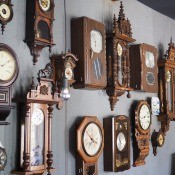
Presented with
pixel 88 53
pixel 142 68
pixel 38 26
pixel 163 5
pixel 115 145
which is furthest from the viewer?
pixel 163 5

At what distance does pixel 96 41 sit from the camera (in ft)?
8.38

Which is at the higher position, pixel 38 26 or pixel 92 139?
pixel 38 26

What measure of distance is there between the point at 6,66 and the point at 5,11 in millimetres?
308

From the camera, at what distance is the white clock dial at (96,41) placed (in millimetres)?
2521

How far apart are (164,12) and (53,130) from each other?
2.08m

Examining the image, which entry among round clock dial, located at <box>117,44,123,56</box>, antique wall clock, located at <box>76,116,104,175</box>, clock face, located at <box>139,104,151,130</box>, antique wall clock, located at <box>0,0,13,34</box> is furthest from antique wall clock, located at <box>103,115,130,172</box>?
antique wall clock, located at <box>0,0,13,34</box>

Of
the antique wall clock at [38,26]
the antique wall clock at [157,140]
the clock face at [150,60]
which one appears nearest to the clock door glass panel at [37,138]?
the antique wall clock at [38,26]

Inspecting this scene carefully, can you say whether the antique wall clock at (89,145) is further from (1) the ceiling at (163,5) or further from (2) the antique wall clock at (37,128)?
(1) the ceiling at (163,5)

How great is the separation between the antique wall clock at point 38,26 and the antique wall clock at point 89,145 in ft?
2.03

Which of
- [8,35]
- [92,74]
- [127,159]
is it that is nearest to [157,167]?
[127,159]

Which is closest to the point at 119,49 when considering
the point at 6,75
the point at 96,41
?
the point at 96,41

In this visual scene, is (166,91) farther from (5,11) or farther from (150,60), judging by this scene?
(5,11)

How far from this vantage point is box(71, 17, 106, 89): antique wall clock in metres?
2.40

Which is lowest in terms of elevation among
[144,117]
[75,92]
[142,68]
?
[144,117]
